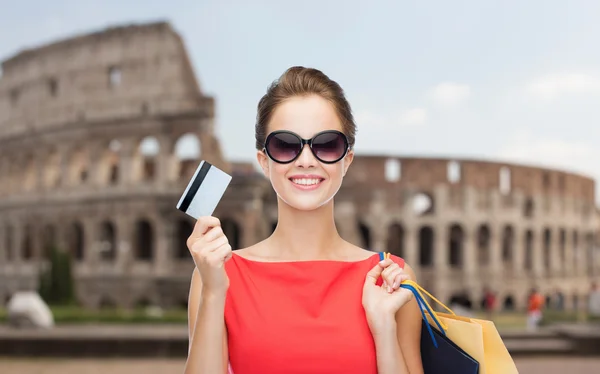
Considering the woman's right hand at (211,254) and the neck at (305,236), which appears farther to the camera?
the neck at (305,236)

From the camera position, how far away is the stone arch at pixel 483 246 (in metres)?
31.0

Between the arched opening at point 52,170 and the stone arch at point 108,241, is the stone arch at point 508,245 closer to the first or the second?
the stone arch at point 108,241

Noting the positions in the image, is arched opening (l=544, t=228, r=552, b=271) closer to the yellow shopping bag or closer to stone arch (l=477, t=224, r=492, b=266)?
stone arch (l=477, t=224, r=492, b=266)

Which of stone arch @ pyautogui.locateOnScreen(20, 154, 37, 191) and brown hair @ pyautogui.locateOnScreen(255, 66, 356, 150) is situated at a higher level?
stone arch @ pyautogui.locateOnScreen(20, 154, 37, 191)

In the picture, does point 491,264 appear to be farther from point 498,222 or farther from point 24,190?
point 24,190

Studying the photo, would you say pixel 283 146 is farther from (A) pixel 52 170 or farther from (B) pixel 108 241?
(A) pixel 52 170

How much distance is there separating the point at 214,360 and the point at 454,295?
88.8 ft

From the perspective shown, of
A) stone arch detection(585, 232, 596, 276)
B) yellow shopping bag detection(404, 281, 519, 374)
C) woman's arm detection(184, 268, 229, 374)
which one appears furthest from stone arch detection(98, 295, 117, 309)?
stone arch detection(585, 232, 596, 276)

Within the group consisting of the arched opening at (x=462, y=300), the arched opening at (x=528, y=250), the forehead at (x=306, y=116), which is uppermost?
the forehead at (x=306, y=116)

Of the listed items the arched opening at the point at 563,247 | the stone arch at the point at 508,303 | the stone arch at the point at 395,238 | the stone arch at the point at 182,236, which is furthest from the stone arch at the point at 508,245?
the stone arch at the point at 182,236

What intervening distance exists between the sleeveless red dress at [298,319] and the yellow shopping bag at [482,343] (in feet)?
0.87

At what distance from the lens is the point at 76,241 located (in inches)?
1144

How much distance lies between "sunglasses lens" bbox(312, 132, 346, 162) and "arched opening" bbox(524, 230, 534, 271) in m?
30.4

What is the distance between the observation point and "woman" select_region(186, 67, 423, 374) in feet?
7.40
